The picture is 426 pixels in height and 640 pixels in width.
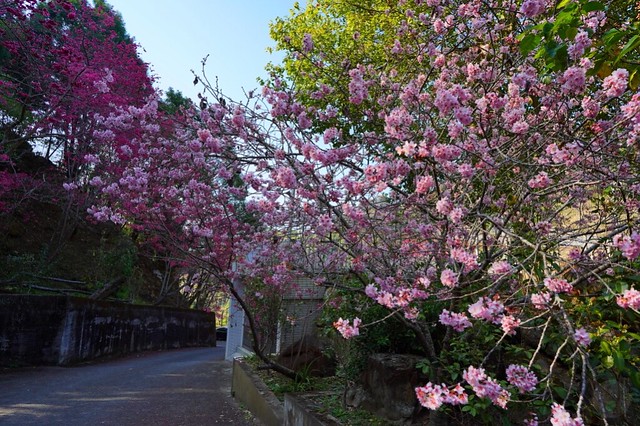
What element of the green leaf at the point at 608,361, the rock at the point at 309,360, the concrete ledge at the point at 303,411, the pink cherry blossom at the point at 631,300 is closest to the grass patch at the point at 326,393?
the concrete ledge at the point at 303,411

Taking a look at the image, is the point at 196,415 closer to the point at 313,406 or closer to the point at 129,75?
the point at 313,406

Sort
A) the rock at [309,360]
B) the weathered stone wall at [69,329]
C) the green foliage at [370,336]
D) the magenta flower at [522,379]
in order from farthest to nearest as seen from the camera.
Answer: the weathered stone wall at [69,329], the rock at [309,360], the green foliage at [370,336], the magenta flower at [522,379]

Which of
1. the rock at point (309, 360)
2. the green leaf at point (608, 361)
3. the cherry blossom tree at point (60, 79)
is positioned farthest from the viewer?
the cherry blossom tree at point (60, 79)

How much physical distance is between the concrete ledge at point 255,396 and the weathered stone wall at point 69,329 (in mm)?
5199

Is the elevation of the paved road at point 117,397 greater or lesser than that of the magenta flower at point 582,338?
lesser

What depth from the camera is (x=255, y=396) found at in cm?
694

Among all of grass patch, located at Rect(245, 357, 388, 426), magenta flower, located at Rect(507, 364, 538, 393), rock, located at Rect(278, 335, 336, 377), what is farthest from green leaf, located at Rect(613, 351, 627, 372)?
rock, located at Rect(278, 335, 336, 377)

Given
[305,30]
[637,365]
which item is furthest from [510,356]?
[305,30]

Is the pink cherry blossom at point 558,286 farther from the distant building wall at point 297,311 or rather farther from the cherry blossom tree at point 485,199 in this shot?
the distant building wall at point 297,311

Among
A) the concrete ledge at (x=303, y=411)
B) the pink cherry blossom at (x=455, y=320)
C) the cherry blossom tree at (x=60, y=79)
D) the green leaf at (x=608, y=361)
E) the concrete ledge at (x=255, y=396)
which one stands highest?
the cherry blossom tree at (x=60, y=79)

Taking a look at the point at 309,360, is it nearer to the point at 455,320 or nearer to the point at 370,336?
the point at 370,336

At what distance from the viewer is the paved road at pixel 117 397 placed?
20.9ft

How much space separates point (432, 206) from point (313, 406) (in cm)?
272

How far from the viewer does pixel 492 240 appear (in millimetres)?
3768
